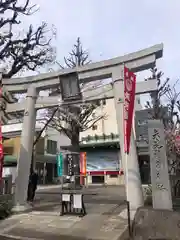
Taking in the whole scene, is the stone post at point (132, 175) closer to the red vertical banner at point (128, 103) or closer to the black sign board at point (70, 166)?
the red vertical banner at point (128, 103)

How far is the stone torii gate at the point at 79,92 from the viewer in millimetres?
10240

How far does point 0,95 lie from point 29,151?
2.95 m

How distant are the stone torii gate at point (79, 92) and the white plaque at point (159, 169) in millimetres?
1152

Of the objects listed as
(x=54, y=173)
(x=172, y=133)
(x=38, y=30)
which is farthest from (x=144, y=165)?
(x=38, y=30)

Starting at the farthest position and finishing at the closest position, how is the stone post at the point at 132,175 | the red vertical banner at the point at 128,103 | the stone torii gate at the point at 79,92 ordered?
1. the stone torii gate at the point at 79,92
2. the stone post at the point at 132,175
3. the red vertical banner at the point at 128,103

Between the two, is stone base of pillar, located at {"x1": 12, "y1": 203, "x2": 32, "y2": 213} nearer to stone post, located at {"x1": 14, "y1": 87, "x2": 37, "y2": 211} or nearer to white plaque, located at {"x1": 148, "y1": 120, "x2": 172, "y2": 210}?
stone post, located at {"x1": 14, "y1": 87, "x2": 37, "y2": 211}

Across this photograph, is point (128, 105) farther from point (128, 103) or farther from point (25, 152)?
point (25, 152)

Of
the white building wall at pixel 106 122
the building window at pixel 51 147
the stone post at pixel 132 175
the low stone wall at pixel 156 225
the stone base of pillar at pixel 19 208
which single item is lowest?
the stone base of pillar at pixel 19 208

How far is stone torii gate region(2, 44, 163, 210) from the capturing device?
10.2m

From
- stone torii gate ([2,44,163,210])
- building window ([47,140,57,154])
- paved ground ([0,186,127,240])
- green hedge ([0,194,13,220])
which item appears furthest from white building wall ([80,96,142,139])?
paved ground ([0,186,127,240])

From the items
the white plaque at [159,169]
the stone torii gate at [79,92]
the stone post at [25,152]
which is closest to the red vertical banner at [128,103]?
the white plaque at [159,169]

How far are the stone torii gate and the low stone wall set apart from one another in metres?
2.66

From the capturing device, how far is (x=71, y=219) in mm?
9914

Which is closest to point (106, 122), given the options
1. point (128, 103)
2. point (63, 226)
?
point (128, 103)
